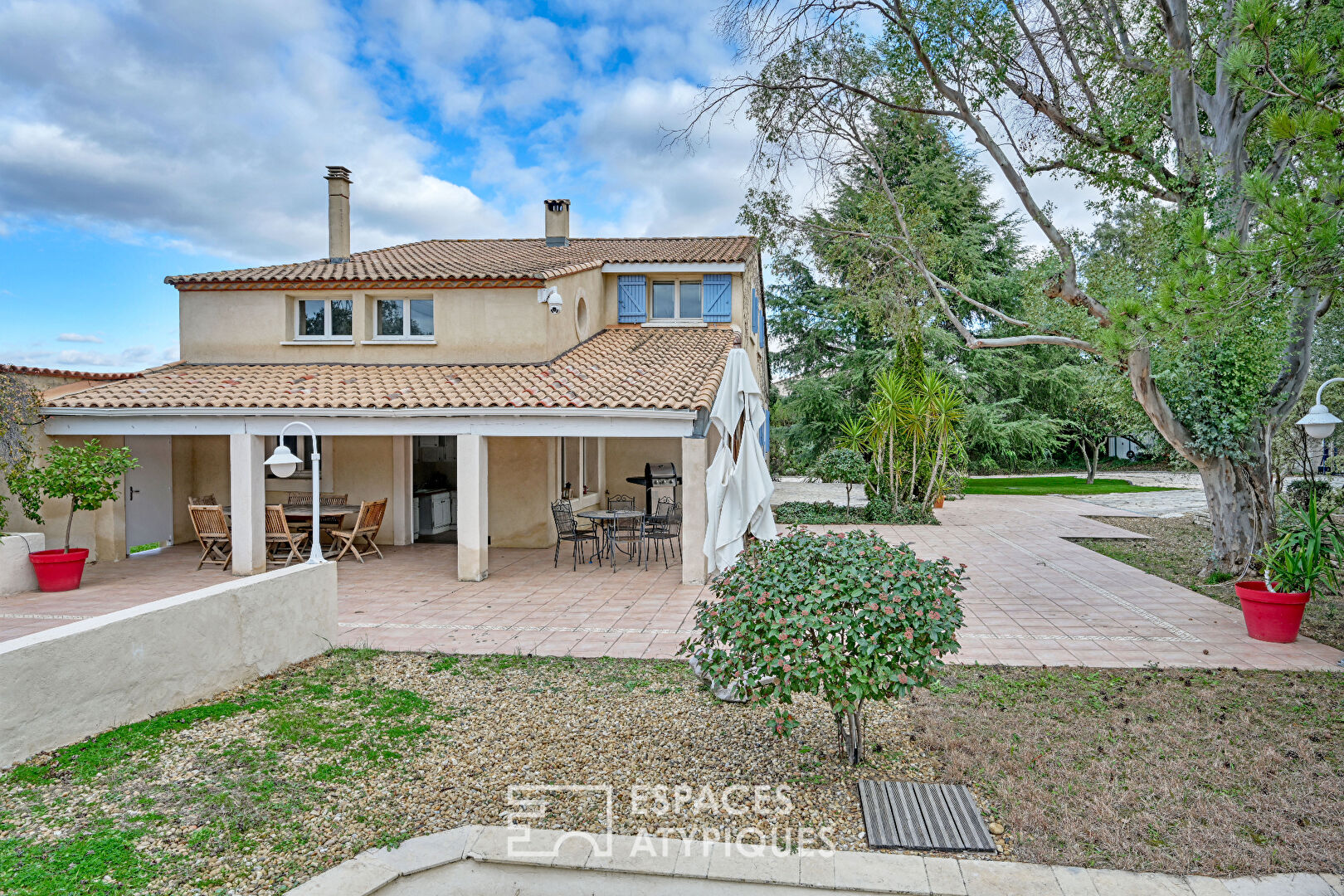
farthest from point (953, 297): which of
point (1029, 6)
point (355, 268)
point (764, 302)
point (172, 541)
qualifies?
point (172, 541)

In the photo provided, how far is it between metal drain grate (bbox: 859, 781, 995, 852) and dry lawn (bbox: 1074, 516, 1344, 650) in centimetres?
642

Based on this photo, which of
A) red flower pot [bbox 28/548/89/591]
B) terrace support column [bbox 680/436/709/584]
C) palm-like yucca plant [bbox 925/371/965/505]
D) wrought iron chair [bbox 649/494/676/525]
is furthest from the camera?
palm-like yucca plant [bbox 925/371/965/505]

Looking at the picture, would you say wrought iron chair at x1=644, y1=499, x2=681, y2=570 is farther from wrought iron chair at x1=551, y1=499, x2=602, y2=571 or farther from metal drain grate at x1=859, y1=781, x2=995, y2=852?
metal drain grate at x1=859, y1=781, x2=995, y2=852

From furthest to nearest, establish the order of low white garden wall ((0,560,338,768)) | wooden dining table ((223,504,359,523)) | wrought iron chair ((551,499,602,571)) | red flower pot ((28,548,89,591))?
wooden dining table ((223,504,359,523)) → wrought iron chair ((551,499,602,571)) → red flower pot ((28,548,89,591)) → low white garden wall ((0,560,338,768))

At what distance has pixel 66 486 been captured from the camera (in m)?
10.3

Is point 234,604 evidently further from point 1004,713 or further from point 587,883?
point 1004,713

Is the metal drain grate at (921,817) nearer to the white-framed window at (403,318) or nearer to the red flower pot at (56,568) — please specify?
the red flower pot at (56,568)

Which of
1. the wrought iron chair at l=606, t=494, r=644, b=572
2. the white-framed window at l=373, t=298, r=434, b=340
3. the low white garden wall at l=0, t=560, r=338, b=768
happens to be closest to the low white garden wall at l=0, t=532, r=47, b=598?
the low white garden wall at l=0, t=560, r=338, b=768

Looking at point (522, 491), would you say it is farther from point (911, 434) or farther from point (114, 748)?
point (911, 434)

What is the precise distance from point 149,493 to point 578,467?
8.15 m

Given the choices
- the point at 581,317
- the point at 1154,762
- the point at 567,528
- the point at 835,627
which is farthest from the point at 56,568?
the point at 1154,762

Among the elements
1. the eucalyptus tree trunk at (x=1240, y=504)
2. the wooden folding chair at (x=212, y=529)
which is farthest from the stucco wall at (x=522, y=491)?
the eucalyptus tree trunk at (x=1240, y=504)

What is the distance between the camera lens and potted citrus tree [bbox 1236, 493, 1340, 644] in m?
7.99

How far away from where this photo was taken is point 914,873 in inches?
145
